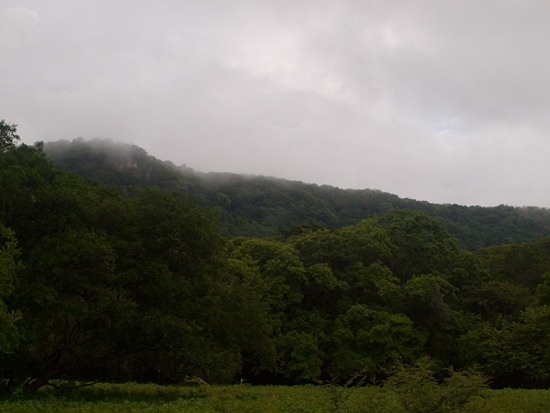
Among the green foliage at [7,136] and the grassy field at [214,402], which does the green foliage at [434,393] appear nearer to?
the grassy field at [214,402]

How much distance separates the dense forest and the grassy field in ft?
3.79

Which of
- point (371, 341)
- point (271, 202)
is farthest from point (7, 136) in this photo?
point (271, 202)

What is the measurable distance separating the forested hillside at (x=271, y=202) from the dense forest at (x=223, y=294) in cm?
3235

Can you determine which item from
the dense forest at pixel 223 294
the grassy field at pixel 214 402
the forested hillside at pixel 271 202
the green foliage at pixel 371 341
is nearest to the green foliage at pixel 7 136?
the dense forest at pixel 223 294

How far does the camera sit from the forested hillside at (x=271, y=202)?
85188 mm

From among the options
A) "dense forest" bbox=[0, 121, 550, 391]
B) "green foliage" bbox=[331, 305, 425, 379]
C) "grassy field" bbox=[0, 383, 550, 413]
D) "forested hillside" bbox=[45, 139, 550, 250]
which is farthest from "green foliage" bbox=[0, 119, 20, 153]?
"forested hillside" bbox=[45, 139, 550, 250]

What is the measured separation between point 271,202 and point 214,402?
90.7m

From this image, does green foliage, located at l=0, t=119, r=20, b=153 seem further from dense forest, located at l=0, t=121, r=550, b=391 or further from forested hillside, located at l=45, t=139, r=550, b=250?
forested hillside, located at l=45, t=139, r=550, b=250

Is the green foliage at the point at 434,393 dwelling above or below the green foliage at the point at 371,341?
above

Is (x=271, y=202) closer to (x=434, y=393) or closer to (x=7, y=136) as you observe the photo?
(x=7, y=136)

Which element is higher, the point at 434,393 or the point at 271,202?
the point at 271,202

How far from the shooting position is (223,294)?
23828 mm

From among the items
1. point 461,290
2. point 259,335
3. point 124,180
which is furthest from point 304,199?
point 259,335

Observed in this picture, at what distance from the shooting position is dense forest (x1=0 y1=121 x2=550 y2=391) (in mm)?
18547
